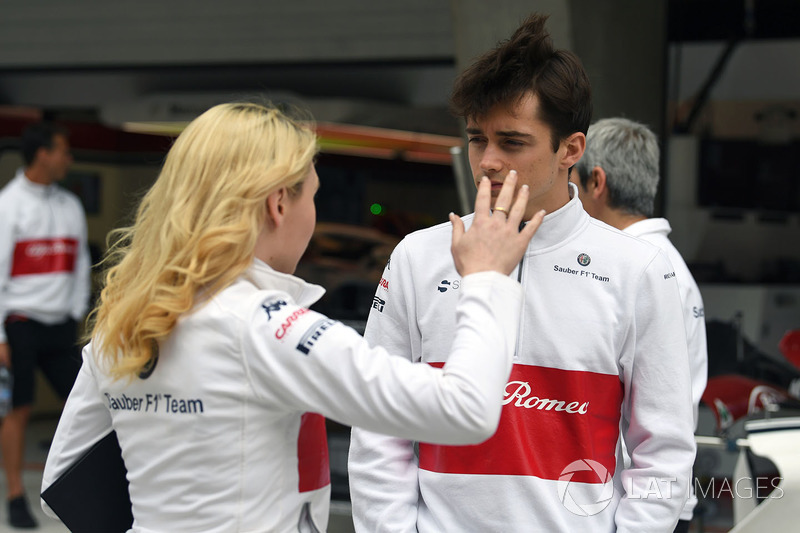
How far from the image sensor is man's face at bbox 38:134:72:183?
5654 millimetres

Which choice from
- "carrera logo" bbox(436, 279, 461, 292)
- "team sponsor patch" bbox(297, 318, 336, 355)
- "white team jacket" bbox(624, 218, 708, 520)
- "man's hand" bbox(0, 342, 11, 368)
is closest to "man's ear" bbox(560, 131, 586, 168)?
"carrera logo" bbox(436, 279, 461, 292)

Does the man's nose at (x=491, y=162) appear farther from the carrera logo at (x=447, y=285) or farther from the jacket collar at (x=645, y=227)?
the jacket collar at (x=645, y=227)

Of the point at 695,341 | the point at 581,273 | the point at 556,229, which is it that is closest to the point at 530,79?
the point at 556,229

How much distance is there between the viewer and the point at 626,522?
1959 mm

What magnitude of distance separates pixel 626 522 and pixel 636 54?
4.36m

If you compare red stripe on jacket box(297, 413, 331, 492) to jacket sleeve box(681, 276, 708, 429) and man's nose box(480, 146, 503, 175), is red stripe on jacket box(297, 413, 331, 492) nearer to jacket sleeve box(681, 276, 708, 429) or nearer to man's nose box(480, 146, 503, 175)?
man's nose box(480, 146, 503, 175)

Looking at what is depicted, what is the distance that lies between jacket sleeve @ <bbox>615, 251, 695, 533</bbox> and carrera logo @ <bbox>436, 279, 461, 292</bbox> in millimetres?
381

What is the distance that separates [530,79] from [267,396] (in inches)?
36.9

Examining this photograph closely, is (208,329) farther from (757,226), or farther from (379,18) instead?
(379,18)

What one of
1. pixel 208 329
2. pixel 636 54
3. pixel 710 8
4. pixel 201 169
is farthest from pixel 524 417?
pixel 710 8

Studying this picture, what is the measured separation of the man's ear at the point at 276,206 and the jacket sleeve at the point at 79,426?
46cm

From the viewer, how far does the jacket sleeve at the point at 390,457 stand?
2002mm

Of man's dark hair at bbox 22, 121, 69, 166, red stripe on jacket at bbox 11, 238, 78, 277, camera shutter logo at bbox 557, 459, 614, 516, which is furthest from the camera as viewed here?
man's dark hair at bbox 22, 121, 69, 166

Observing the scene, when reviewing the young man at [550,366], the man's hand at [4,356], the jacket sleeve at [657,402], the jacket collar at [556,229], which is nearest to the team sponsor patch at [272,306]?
the young man at [550,366]
